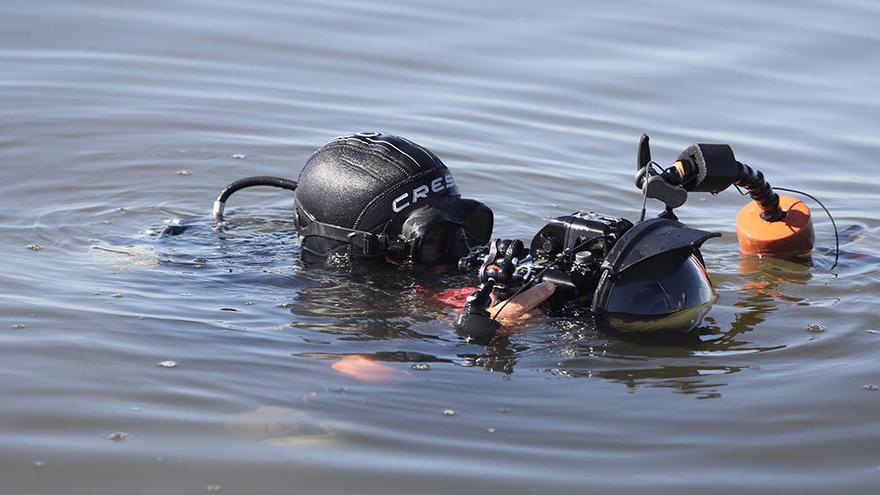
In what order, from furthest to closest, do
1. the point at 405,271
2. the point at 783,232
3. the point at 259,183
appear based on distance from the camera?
1. the point at 783,232
2. the point at 259,183
3. the point at 405,271

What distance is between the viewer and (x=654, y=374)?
560 centimetres

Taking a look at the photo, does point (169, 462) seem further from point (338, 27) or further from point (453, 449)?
point (338, 27)

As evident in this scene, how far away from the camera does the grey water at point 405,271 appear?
469 centimetres

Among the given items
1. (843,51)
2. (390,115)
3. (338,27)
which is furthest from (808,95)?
(338,27)

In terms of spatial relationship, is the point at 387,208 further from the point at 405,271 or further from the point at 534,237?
the point at 534,237

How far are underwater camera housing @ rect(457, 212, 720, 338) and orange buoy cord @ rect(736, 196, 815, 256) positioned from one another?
151 cm

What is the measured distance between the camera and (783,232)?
7.46 metres

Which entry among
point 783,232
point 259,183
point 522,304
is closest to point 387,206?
point 259,183

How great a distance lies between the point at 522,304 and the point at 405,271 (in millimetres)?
1082

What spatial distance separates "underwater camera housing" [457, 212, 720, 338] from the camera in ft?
18.9

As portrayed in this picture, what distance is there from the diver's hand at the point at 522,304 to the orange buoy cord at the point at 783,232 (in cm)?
213

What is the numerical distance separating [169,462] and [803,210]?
448 cm

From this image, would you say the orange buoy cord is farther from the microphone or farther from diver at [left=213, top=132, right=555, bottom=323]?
diver at [left=213, top=132, right=555, bottom=323]

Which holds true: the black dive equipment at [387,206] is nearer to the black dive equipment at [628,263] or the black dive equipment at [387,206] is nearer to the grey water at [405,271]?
the grey water at [405,271]
